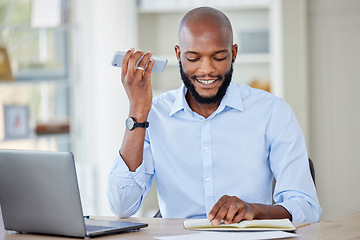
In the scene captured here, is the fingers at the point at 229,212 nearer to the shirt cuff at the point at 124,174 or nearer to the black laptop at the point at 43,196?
the black laptop at the point at 43,196

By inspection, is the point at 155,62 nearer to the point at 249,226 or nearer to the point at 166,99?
the point at 166,99

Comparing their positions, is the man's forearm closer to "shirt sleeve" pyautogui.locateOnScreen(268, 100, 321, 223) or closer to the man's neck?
the man's neck

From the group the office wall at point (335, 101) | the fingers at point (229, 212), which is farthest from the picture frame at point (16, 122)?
the fingers at point (229, 212)

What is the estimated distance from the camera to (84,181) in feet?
13.9

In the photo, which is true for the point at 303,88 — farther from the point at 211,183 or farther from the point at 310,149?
the point at 211,183

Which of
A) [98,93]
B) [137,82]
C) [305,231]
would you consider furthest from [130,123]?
[98,93]

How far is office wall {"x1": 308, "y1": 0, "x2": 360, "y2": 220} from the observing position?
13.7ft

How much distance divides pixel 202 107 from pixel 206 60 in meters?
0.18

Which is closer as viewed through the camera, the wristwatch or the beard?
the wristwatch

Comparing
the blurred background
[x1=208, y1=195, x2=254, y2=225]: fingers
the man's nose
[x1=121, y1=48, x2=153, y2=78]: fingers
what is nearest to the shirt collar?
the man's nose

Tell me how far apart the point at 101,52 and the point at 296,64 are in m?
1.31

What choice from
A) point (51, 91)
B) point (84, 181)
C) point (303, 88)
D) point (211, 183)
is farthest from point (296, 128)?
point (51, 91)

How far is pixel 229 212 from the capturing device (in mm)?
1499

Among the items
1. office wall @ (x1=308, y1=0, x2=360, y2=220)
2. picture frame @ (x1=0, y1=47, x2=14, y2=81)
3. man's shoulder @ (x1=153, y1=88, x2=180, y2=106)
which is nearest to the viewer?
man's shoulder @ (x1=153, y1=88, x2=180, y2=106)
